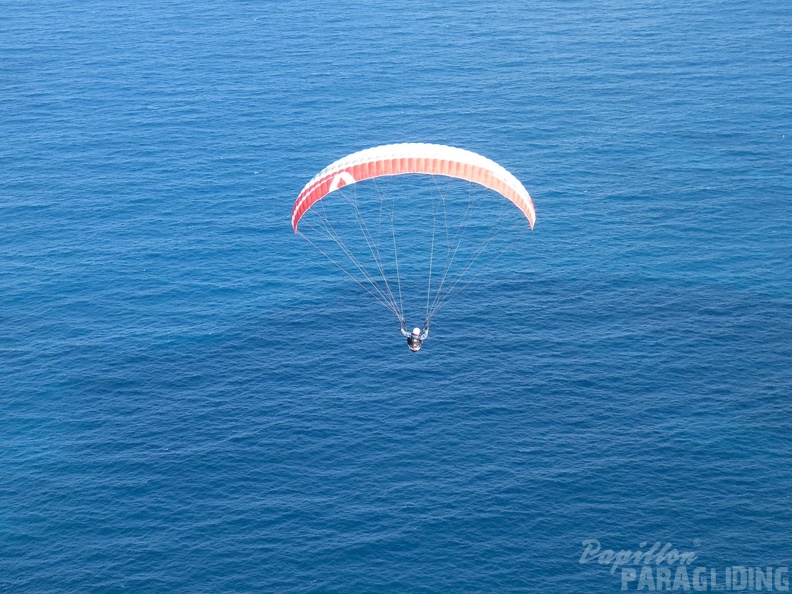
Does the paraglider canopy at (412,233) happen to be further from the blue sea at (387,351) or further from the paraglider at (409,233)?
the blue sea at (387,351)

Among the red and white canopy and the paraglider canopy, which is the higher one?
the paraglider canopy

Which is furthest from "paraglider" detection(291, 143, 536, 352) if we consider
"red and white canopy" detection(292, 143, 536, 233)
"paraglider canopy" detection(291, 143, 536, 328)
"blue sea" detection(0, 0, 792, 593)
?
"red and white canopy" detection(292, 143, 536, 233)

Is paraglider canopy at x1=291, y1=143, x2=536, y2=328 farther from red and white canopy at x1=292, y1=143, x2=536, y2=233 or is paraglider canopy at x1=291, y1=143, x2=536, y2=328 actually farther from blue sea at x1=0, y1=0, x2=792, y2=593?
red and white canopy at x1=292, y1=143, x2=536, y2=233

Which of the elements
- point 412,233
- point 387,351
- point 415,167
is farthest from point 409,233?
point 415,167

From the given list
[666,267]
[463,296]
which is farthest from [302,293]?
[666,267]

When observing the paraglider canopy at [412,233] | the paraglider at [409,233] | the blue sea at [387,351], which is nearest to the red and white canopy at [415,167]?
the blue sea at [387,351]

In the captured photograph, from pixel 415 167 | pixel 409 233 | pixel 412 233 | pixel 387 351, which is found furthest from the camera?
pixel 409 233

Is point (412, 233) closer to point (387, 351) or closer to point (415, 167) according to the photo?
point (387, 351)

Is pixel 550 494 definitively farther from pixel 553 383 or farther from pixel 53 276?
pixel 53 276
